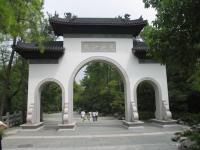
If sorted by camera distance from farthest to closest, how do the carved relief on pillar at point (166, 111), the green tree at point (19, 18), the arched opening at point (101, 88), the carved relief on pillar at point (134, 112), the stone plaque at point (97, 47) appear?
the arched opening at point (101, 88)
the stone plaque at point (97, 47)
the carved relief on pillar at point (166, 111)
the carved relief on pillar at point (134, 112)
the green tree at point (19, 18)

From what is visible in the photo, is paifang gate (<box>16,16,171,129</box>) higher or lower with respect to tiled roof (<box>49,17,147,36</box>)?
lower

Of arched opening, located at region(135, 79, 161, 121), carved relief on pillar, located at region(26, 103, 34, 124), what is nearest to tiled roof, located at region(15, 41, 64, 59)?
carved relief on pillar, located at region(26, 103, 34, 124)

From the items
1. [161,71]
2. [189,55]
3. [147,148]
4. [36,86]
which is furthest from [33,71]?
[189,55]

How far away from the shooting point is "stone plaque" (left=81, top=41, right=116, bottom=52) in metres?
18.3

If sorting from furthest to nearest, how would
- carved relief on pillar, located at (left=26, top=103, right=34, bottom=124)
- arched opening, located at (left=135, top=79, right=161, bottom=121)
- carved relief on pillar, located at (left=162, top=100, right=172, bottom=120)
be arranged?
arched opening, located at (left=135, top=79, right=161, bottom=121) → carved relief on pillar, located at (left=162, top=100, right=172, bottom=120) → carved relief on pillar, located at (left=26, top=103, right=34, bottom=124)

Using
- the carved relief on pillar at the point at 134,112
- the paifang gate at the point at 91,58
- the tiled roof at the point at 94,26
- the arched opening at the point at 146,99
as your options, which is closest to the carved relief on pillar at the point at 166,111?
the paifang gate at the point at 91,58

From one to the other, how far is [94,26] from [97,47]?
1462mm

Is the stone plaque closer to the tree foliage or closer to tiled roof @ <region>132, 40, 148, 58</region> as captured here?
tiled roof @ <region>132, 40, 148, 58</region>

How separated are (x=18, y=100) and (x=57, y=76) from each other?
7664mm

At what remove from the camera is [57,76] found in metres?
17.7

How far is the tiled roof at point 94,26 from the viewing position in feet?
58.2

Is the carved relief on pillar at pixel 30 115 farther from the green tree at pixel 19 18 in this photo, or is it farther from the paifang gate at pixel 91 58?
the green tree at pixel 19 18

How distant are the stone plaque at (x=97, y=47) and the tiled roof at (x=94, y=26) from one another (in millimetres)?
788

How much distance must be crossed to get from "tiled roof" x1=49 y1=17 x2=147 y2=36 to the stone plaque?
788mm
